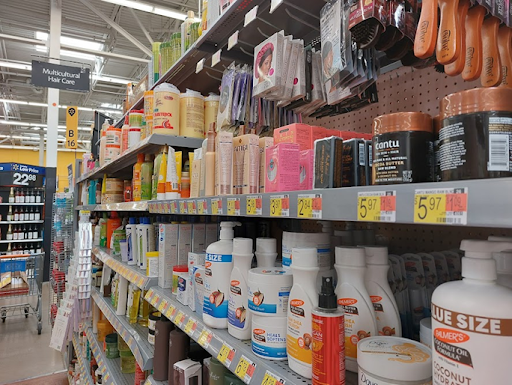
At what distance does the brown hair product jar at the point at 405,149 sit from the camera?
0.60 meters

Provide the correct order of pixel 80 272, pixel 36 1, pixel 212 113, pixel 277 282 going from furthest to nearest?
pixel 36 1
pixel 80 272
pixel 212 113
pixel 277 282

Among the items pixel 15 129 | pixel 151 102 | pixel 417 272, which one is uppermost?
pixel 15 129

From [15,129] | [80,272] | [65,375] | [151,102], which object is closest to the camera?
[151,102]

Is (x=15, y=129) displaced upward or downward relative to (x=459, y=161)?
upward

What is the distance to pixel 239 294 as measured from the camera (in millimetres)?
1071

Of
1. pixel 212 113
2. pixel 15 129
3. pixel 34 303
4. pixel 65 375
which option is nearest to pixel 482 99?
pixel 212 113

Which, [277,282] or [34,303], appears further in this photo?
[34,303]

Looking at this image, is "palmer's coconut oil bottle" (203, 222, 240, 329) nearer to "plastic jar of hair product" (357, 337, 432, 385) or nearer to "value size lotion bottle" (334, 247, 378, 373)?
"value size lotion bottle" (334, 247, 378, 373)

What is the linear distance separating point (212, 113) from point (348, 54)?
1.06 m

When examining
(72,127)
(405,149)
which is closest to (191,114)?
(405,149)

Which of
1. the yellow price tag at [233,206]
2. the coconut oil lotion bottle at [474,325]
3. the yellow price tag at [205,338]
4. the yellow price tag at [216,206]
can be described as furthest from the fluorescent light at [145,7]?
the coconut oil lotion bottle at [474,325]

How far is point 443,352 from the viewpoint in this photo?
52cm

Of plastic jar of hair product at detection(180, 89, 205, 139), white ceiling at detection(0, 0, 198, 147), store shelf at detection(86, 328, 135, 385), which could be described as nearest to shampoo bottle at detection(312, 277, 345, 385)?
plastic jar of hair product at detection(180, 89, 205, 139)

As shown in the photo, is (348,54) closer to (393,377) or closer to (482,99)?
(482,99)
